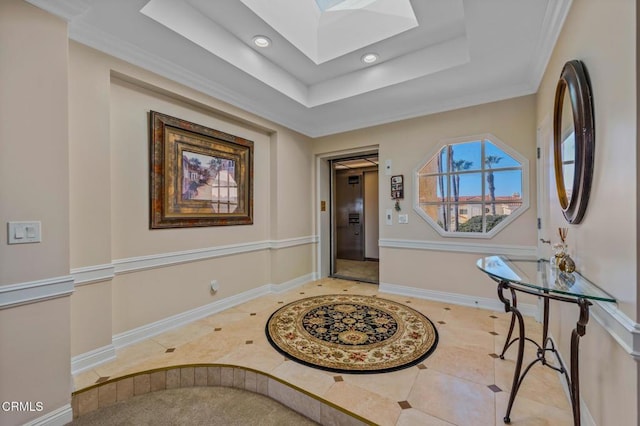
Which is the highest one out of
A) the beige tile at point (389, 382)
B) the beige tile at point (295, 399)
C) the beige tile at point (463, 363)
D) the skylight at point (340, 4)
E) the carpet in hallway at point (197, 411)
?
the skylight at point (340, 4)

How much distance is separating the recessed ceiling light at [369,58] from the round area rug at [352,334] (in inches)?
112

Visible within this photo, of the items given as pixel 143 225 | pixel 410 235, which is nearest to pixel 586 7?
pixel 410 235

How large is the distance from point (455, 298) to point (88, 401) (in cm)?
364

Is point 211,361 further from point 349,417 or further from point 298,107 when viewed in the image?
point 298,107

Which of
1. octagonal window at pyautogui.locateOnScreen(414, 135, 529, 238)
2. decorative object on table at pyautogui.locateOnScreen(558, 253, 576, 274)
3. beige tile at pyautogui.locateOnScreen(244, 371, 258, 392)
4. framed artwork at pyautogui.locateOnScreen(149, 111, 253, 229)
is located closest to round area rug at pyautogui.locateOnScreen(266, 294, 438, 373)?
beige tile at pyautogui.locateOnScreen(244, 371, 258, 392)

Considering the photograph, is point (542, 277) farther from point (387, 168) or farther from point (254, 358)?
point (387, 168)

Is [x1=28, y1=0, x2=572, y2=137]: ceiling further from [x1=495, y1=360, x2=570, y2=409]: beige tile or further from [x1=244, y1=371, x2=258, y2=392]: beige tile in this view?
[x1=244, y1=371, x2=258, y2=392]: beige tile

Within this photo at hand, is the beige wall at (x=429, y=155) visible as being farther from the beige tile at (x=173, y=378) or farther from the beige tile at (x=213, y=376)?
the beige tile at (x=173, y=378)

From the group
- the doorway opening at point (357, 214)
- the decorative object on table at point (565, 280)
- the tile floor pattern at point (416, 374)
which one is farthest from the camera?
the doorway opening at point (357, 214)

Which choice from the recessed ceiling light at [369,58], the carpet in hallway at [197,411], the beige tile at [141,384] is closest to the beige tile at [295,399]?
the carpet in hallway at [197,411]

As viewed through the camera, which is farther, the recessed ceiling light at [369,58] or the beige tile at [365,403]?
the recessed ceiling light at [369,58]

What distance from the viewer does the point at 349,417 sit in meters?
1.58

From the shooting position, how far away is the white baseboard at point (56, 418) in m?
1.55

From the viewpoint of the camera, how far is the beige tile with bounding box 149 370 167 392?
6.51ft
